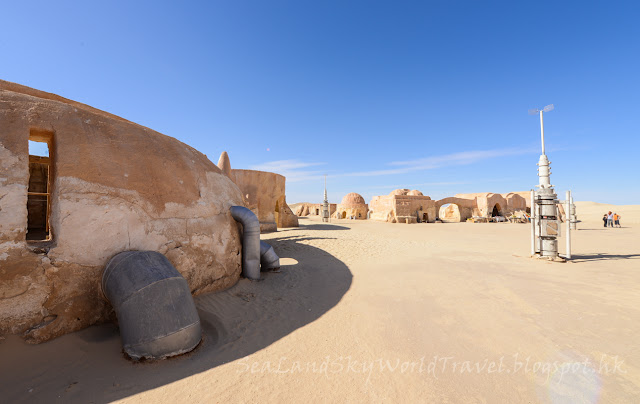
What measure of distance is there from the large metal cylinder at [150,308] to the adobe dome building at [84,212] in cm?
49

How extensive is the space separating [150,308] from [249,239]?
3038 mm

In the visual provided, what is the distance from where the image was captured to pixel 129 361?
3066 mm

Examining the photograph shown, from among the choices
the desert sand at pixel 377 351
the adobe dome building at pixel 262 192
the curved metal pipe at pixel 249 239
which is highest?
the adobe dome building at pixel 262 192

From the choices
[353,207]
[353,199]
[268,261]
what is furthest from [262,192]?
[353,199]

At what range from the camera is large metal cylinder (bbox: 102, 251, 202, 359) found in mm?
3055

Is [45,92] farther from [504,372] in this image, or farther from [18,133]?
[504,372]

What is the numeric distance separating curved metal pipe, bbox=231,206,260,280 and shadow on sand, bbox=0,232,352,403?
29.5 inches

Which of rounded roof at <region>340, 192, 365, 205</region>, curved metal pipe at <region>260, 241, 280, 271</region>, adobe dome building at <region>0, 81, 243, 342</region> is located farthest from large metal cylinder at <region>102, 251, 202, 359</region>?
rounded roof at <region>340, 192, 365, 205</region>

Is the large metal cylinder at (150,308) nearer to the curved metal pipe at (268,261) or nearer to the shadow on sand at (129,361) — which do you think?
the shadow on sand at (129,361)

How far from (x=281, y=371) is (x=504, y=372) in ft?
8.46

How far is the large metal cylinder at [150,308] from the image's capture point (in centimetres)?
305

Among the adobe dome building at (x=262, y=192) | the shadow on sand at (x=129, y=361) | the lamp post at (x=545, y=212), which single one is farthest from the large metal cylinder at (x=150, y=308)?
the adobe dome building at (x=262, y=192)

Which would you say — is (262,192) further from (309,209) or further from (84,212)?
(309,209)

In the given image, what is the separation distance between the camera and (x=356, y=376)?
2934 mm
